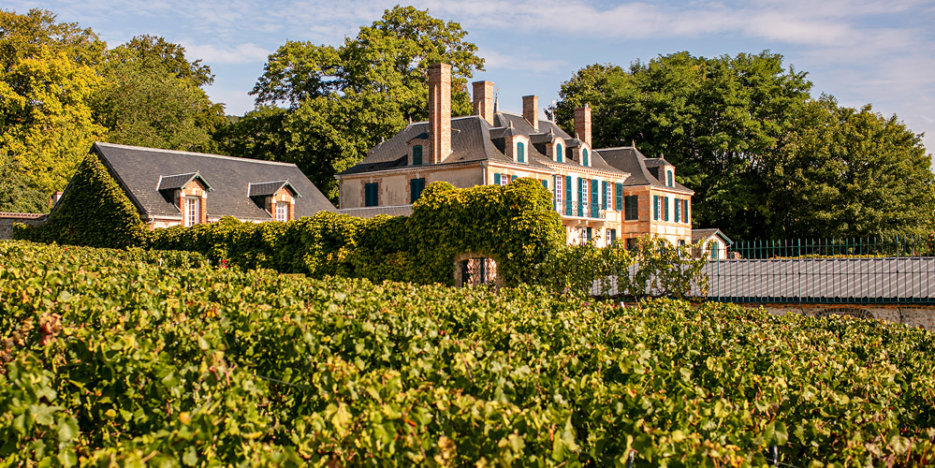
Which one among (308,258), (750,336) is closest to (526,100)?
(308,258)

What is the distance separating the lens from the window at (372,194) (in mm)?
38812

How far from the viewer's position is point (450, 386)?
5430mm

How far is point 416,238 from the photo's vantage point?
23531mm

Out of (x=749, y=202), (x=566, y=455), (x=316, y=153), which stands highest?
(x=316, y=153)

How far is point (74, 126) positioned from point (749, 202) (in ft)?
128

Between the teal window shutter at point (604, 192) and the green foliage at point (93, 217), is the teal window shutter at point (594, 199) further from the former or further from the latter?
the green foliage at point (93, 217)

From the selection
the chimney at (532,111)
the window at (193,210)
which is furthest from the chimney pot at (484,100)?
the window at (193,210)

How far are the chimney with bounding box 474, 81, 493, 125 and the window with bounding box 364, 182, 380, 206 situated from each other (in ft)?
20.6

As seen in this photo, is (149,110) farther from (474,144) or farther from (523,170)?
(523,170)

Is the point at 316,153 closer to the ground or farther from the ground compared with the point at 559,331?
farther from the ground

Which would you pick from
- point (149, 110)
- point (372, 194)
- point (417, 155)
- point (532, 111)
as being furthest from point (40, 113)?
point (532, 111)

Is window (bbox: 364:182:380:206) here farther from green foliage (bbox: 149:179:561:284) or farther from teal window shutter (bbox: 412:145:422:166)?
green foliage (bbox: 149:179:561:284)

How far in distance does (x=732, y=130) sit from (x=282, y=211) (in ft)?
86.7

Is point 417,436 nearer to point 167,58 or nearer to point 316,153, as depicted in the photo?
point 316,153
